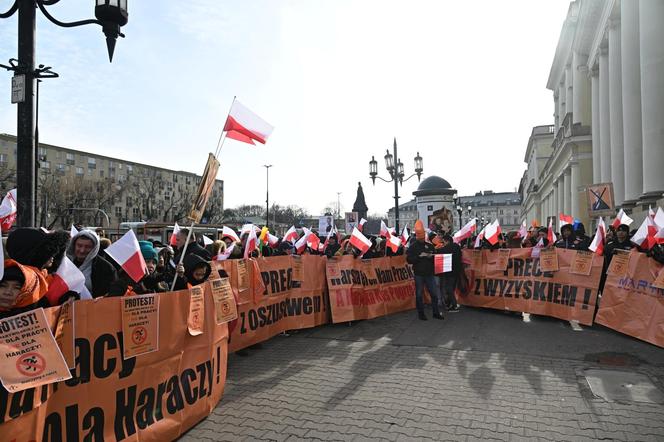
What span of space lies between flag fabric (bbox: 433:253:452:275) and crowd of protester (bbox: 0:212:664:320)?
174 millimetres

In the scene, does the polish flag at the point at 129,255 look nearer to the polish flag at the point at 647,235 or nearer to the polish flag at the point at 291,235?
the polish flag at the point at 647,235

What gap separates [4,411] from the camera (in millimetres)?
2793

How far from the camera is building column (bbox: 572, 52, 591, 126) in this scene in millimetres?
32750

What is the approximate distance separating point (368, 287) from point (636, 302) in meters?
4.56

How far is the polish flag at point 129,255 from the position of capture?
4.24 metres

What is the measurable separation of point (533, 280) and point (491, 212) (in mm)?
140537

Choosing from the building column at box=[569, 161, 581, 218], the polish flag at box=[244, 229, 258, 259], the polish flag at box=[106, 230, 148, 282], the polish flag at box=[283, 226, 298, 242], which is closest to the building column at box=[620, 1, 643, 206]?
the building column at box=[569, 161, 581, 218]

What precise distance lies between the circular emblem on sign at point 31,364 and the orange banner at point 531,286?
329 inches

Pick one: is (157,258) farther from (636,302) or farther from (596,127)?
(596,127)

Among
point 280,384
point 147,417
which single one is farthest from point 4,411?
point 280,384

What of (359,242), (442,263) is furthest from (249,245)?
(442,263)

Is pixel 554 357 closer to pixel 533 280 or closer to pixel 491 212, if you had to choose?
pixel 533 280

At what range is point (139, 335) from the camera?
385 centimetres

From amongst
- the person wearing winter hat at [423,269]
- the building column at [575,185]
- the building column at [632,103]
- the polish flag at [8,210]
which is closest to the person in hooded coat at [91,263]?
the polish flag at [8,210]
